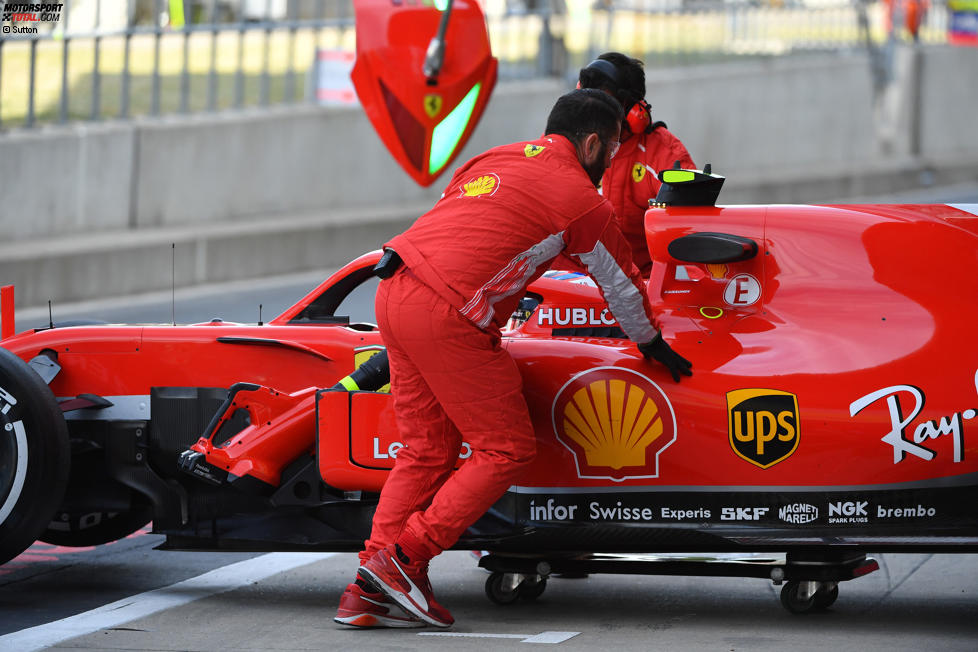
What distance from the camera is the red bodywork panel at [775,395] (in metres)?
5.46

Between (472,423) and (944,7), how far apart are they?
23.1m

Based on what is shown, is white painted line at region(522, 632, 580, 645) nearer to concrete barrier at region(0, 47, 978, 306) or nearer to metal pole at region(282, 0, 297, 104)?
concrete barrier at region(0, 47, 978, 306)

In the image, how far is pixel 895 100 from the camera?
24.7 metres

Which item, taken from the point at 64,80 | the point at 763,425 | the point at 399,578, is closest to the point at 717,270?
the point at 763,425

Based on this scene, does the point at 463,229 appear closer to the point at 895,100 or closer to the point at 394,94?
the point at 394,94

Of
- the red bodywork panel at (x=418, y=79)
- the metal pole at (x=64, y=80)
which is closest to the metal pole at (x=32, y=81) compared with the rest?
the metal pole at (x=64, y=80)

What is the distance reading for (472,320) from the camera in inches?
211

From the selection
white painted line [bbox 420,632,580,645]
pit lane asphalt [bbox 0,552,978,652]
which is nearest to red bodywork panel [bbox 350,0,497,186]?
pit lane asphalt [bbox 0,552,978,652]

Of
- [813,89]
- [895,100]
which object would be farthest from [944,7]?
[813,89]

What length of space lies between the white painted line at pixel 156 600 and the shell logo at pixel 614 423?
5.36ft

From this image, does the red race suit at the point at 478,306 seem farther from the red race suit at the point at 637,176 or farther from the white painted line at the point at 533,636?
the red race suit at the point at 637,176

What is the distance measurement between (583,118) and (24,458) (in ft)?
7.76

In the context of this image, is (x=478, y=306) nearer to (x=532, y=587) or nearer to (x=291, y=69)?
(x=532, y=587)

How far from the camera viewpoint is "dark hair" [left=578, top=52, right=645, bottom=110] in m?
6.83
